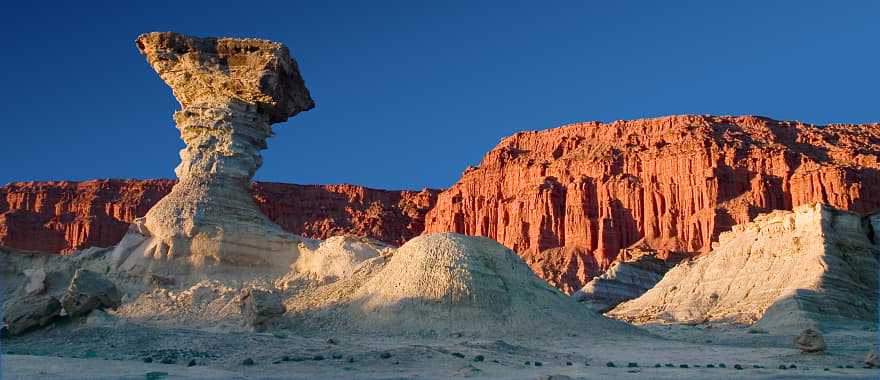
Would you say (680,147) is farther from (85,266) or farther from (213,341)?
(213,341)

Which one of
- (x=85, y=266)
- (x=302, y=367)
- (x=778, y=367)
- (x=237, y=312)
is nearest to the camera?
(x=302, y=367)

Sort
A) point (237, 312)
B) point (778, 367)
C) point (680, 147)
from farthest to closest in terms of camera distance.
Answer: point (680, 147)
point (237, 312)
point (778, 367)

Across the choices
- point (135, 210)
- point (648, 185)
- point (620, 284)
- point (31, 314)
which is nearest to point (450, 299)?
point (31, 314)

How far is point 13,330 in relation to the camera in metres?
26.9

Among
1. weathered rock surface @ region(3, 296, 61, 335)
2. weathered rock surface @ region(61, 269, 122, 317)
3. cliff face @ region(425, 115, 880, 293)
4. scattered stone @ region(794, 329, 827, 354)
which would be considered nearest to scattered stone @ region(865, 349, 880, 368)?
scattered stone @ region(794, 329, 827, 354)

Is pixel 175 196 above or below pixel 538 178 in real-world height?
below

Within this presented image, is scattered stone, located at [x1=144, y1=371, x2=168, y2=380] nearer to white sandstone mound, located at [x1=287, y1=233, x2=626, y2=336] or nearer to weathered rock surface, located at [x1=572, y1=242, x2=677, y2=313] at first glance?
white sandstone mound, located at [x1=287, y1=233, x2=626, y2=336]

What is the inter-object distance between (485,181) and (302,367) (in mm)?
116191

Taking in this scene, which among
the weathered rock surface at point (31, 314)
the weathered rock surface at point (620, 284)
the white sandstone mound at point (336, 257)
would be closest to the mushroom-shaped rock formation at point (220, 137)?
the white sandstone mound at point (336, 257)

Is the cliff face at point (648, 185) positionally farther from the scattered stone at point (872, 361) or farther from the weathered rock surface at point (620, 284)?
the scattered stone at point (872, 361)

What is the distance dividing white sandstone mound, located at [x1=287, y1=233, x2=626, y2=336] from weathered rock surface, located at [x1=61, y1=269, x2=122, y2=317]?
5850mm

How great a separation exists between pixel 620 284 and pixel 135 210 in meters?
90.1

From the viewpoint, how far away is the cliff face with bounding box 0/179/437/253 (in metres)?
130

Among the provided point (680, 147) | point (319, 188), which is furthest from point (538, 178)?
point (319, 188)
